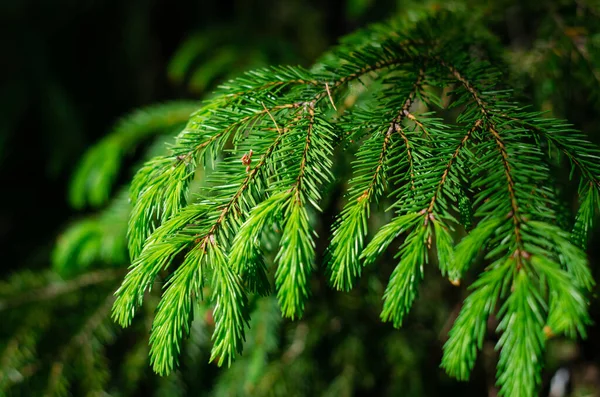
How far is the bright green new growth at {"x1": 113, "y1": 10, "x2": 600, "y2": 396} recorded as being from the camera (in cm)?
49

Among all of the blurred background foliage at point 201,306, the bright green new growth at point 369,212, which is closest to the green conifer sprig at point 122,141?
the blurred background foliage at point 201,306

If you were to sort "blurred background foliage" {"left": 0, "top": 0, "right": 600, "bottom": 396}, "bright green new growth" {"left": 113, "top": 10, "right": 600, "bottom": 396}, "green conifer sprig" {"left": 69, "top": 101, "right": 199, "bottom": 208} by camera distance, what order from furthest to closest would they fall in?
"green conifer sprig" {"left": 69, "top": 101, "right": 199, "bottom": 208} < "blurred background foliage" {"left": 0, "top": 0, "right": 600, "bottom": 396} < "bright green new growth" {"left": 113, "top": 10, "right": 600, "bottom": 396}

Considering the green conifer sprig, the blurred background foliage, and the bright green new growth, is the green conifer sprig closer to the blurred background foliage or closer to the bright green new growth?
the blurred background foliage

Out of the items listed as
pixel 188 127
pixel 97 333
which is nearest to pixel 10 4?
pixel 97 333

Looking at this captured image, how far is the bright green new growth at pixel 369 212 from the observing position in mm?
491

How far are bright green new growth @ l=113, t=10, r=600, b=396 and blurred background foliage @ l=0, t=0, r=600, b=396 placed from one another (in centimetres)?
32

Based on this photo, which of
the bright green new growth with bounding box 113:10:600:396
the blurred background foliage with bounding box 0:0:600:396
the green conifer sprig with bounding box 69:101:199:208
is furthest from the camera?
the green conifer sprig with bounding box 69:101:199:208

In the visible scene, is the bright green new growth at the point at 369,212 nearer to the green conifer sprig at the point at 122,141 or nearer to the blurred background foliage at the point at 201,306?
the blurred background foliage at the point at 201,306

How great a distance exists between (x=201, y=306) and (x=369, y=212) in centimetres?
42

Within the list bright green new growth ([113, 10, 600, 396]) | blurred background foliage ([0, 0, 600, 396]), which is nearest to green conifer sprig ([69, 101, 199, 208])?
blurred background foliage ([0, 0, 600, 396])

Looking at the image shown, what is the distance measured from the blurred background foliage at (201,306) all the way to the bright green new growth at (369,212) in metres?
0.32

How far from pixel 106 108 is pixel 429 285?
1943 millimetres

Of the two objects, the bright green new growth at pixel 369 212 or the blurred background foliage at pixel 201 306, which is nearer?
the bright green new growth at pixel 369 212

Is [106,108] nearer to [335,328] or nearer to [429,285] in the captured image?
[335,328]
